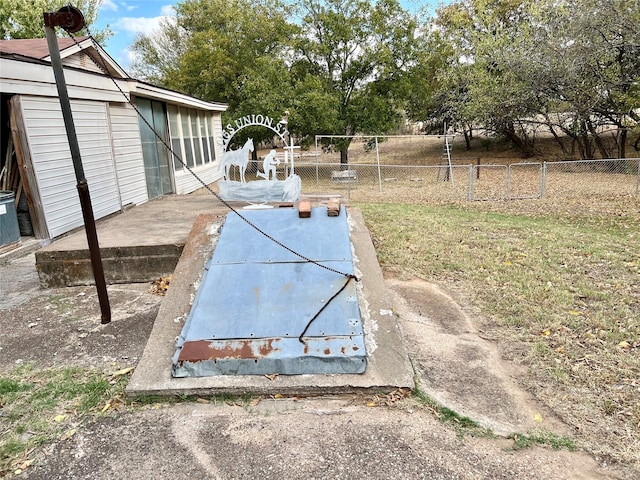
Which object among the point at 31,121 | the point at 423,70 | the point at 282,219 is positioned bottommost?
the point at 282,219

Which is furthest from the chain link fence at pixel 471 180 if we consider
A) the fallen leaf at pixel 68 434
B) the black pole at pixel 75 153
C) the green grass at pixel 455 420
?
the fallen leaf at pixel 68 434

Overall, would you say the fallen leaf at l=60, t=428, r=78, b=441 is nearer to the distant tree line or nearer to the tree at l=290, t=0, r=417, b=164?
the distant tree line

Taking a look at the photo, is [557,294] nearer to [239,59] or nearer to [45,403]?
[45,403]

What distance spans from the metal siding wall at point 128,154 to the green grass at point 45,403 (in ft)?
18.5

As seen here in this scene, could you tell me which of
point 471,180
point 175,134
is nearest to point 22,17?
point 175,134

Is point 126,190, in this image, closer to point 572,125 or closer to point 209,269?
point 209,269

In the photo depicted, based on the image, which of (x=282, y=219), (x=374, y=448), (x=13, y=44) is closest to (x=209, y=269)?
(x=282, y=219)

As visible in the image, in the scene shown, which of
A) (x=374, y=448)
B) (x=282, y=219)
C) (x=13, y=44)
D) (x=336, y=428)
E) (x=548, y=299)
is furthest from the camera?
(x=13, y=44)

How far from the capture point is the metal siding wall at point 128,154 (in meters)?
8.06

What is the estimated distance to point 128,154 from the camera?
336 inches

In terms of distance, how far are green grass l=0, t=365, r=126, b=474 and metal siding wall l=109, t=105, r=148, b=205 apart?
562 cm

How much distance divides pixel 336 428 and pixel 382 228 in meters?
4.56

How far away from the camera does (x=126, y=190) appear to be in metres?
8.27

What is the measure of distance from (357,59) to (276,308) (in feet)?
55.8
